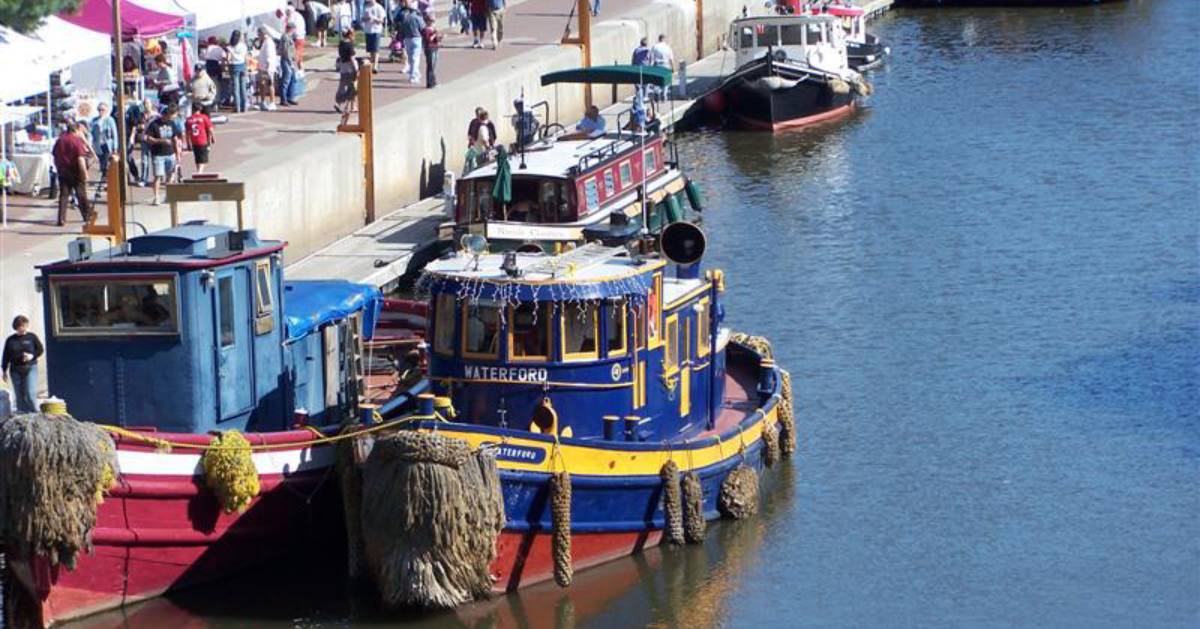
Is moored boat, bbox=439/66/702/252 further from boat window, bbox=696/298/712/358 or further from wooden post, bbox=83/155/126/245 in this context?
boat window, bbox=696/298/712/358

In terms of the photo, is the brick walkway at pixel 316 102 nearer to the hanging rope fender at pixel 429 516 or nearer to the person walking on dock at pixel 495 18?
the person walking on dock at pixel 495 18

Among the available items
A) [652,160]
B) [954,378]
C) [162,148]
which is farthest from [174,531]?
[652,160]

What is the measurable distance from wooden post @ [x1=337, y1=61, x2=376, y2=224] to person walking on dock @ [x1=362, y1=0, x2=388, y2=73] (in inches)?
316

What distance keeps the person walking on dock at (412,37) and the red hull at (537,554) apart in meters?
24.7

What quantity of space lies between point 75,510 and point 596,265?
252 inches

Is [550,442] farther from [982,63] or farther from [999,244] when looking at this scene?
[982,63]

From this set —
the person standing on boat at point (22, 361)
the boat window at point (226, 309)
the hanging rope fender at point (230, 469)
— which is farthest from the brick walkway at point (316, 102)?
the hanging rope fender at point (230, 469)

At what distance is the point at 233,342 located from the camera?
25734mm

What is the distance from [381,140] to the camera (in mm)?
43844

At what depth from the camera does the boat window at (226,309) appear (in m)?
25.5

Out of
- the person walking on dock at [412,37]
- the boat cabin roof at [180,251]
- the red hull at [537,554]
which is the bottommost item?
the red hull at [537,554]

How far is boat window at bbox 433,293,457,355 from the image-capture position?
2591 cm

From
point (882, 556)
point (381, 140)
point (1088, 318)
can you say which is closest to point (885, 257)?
point (1088, 318)

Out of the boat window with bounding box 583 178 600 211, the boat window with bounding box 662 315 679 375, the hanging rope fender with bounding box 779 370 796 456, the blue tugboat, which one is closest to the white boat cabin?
the boat window with bounding box 583 178 600 211
